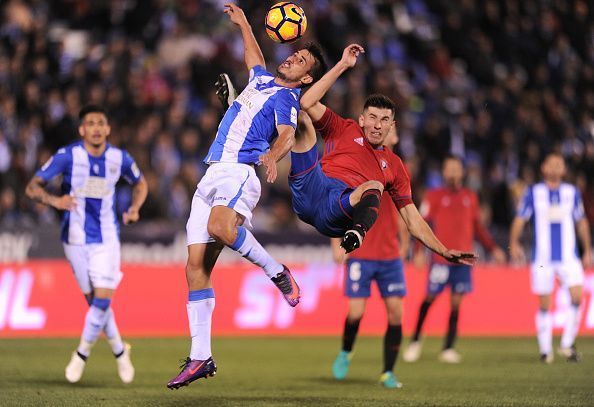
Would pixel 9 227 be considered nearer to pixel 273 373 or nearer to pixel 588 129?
pixel 273 373

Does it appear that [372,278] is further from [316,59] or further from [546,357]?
[316,59]

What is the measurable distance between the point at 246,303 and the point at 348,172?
7.42 meters

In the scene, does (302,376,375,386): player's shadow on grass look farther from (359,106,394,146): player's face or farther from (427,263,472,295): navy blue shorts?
(427,263,472,295): navy blue shorts

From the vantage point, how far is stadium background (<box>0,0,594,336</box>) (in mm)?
15430

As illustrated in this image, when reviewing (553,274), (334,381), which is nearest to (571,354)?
(553,274)

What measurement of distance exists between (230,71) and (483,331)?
19.5ft

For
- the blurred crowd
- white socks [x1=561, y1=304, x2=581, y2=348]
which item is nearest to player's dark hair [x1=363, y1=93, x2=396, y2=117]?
white socks [x1=561, y1=304, x2=581, y2=348]

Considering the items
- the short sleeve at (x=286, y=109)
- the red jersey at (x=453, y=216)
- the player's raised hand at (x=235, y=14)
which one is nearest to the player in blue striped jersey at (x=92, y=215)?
the player's raised hand at (x=235, y=14)

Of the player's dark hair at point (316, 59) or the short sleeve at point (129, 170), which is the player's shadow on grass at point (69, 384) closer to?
the short sleeve at point (129, 170)

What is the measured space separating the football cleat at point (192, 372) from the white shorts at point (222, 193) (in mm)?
838

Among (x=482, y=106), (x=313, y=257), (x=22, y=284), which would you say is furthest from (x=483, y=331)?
(x=22, y=284)

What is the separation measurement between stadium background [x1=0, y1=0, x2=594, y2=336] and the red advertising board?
0.07ft

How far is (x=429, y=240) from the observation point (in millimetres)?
8117

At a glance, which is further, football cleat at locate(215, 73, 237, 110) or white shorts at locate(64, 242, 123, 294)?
white shorts at locate(64, 242, 123, 294)
